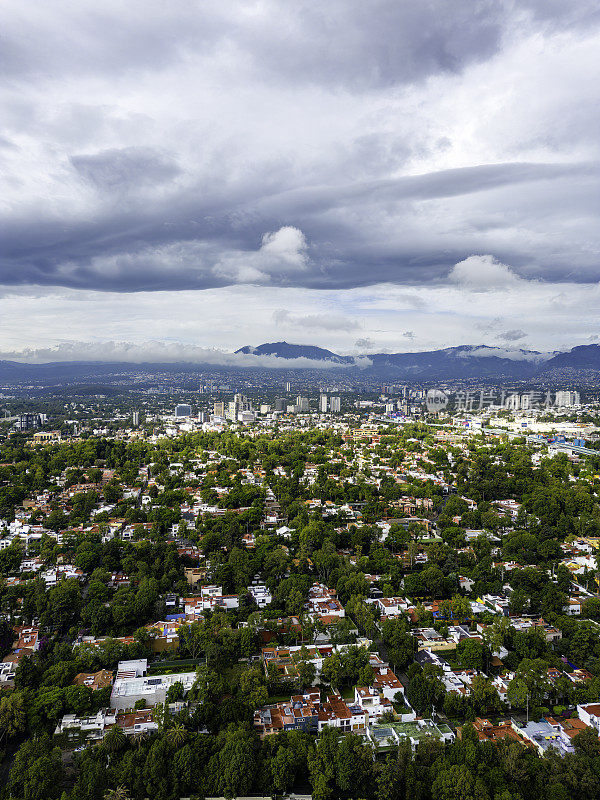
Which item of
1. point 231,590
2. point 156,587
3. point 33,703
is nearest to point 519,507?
point 231,590

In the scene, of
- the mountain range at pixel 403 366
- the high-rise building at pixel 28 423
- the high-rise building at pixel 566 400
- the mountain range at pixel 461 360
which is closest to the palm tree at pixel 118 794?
the high-rise building at pixel 28 423

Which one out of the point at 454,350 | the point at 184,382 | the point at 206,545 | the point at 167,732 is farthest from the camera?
the point at 454,350

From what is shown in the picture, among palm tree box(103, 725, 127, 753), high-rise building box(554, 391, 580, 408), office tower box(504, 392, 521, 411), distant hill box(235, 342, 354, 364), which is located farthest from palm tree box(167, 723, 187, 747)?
distant hill box(235, 342, 354, 364)

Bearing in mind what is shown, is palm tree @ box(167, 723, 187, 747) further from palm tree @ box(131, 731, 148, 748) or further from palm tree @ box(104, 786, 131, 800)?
palm tree @ box(104, 786, 131, 800)

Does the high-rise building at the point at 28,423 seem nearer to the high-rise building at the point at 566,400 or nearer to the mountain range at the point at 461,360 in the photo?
the high-rise building at the point at 566,400

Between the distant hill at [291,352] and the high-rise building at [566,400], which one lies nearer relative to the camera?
the high-rise building at [566,400]

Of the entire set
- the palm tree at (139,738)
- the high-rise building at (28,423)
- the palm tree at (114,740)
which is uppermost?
the high-rise building at (28,423)

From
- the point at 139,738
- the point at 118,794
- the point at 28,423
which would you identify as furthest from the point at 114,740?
the point at 28,423

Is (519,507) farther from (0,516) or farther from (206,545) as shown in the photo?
(0,516)

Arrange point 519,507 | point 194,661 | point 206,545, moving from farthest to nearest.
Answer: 1. point 519,507
2. point 206,545
3. point 194,661
